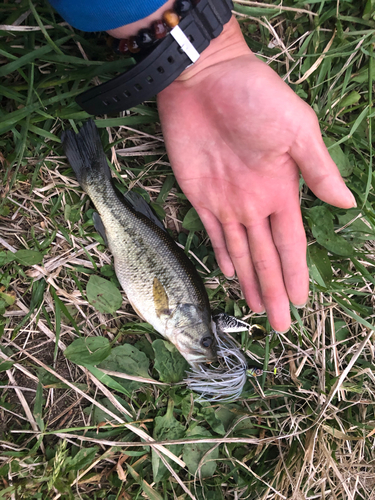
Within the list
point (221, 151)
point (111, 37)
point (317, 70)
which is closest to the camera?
point (111, 37)

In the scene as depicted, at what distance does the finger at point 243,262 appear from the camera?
96.6 inches

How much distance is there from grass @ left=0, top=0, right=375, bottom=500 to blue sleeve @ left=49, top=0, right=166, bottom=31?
58 cm

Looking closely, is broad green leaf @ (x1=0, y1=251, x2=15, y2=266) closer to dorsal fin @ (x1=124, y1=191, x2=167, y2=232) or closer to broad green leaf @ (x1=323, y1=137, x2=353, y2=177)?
dorsal fin @ (x1=124, y1=191, x2=167, y2=232)

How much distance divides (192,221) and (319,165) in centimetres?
101

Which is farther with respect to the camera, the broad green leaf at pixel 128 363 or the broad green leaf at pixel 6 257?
the broad green leaf at pixel 128 363

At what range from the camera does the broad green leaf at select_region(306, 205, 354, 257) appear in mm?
2502

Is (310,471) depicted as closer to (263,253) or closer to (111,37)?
(263,253)

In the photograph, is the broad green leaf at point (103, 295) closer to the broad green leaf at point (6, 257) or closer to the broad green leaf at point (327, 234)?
the broad green leaf at point (6, 257)

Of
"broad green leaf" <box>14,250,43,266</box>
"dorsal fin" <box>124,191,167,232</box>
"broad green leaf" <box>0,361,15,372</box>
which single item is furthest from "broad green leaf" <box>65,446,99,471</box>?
"dorsal fin" <box>124,191,167,232</box>

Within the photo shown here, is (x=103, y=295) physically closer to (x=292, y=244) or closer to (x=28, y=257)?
(x=28, y=257)

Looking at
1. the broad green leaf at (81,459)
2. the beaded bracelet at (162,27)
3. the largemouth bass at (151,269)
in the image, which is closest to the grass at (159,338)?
the broad green leaf at (81,459)

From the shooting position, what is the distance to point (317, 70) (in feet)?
8.18

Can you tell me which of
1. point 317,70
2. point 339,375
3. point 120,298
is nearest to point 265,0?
point 317,70

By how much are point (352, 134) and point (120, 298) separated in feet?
6.94
